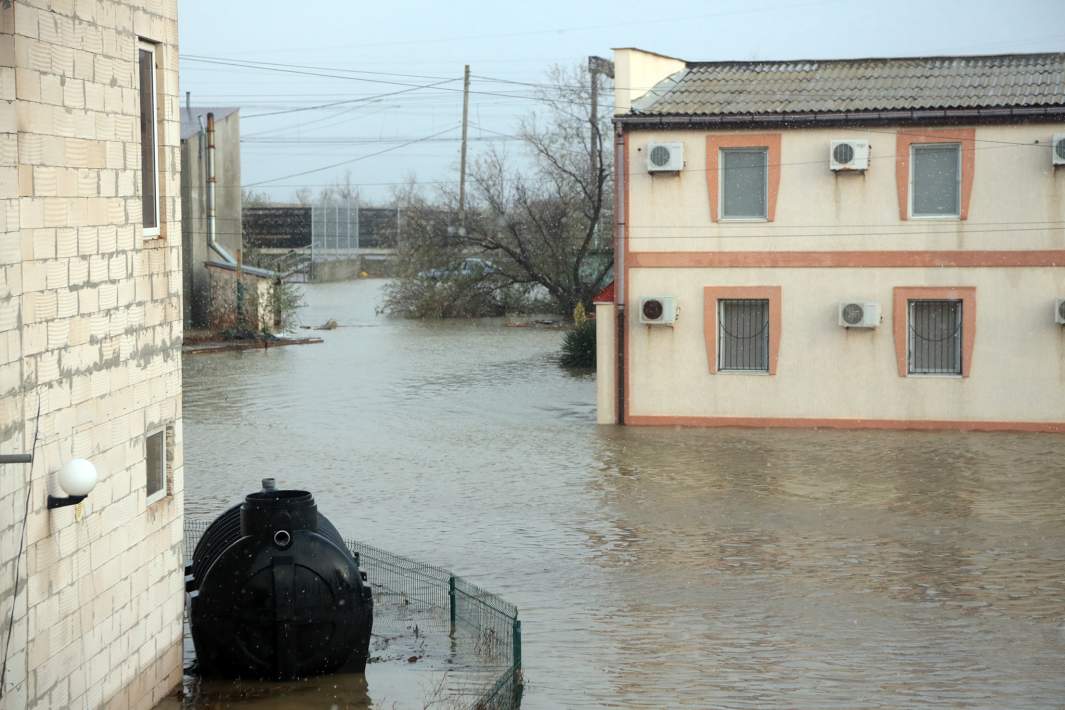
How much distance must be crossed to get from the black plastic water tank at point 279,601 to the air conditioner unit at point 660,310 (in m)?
14.3

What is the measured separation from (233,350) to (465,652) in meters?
29.8

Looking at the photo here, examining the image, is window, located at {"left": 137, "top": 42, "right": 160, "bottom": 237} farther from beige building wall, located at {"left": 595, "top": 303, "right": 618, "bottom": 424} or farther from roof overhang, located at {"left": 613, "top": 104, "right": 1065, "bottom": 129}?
roof overhang, located at {"left": 613, "top": 104, "right": 1065, "bottom": 129}

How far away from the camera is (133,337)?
412 inches

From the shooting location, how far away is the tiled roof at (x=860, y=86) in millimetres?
24703

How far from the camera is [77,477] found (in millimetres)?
8234

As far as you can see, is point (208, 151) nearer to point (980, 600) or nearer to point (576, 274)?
point (576, 274)

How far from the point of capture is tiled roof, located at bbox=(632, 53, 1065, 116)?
81.0 feet

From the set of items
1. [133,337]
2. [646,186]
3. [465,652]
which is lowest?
[465,652]

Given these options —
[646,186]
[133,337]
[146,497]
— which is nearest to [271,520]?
[146,497]

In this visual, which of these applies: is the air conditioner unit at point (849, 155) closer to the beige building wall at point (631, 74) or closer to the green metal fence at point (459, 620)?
the beige building wall at point (631, 74)

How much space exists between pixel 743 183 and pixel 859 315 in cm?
308

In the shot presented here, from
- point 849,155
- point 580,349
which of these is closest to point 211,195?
point 580,349

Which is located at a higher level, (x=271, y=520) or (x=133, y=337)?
(x=133, y=337)

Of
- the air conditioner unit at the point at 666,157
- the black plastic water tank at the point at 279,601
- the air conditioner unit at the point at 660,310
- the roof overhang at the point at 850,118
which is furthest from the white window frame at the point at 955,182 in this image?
the black plastic water tank at the point at 279,601
